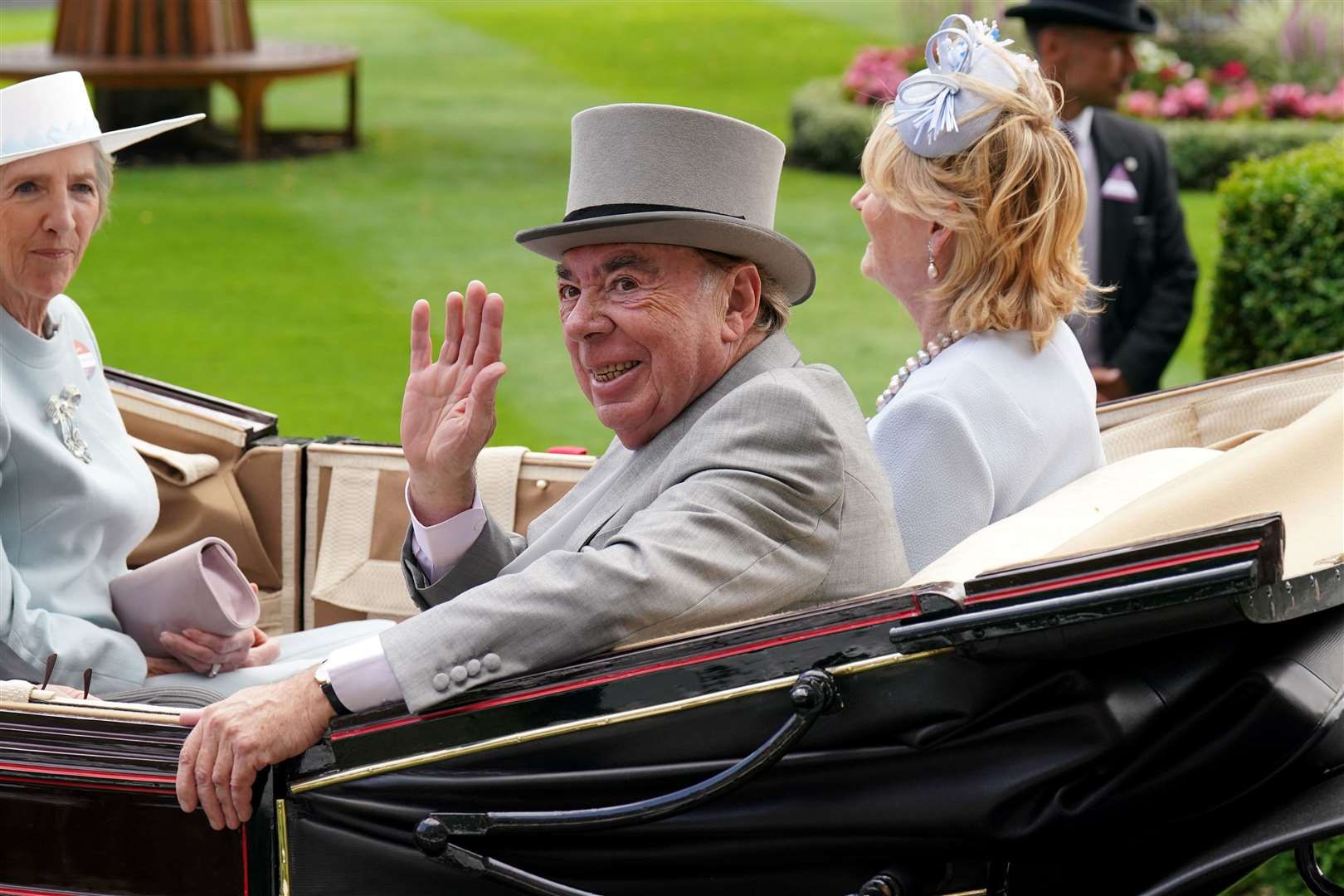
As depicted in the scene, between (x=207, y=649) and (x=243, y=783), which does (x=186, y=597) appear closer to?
(x=207, y=649)

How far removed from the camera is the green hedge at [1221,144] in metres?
11.8

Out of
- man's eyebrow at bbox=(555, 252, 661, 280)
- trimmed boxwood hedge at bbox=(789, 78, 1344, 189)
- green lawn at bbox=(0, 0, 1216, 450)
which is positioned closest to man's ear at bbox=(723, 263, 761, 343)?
man's eyebrow at bbox=(555, 252, 661, 280)

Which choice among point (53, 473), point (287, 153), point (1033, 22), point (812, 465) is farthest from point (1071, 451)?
point (287, 153)

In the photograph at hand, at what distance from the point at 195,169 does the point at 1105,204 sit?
9.10 meters

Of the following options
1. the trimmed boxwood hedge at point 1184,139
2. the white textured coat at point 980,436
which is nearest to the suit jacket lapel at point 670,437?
the white textured coat at point 980,436

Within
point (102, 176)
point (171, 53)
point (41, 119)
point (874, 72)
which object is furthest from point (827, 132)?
point (41, 119)

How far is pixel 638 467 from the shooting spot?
2482 millimetres

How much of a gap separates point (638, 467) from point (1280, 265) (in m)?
3.77

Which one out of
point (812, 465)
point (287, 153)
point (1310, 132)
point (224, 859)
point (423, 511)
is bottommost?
point (287, 153)

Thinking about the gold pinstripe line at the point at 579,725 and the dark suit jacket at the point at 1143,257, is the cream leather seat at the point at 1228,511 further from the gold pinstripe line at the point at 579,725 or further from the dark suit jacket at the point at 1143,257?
the dark suit jacket at the point at 1143,257

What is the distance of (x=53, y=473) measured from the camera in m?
2.85

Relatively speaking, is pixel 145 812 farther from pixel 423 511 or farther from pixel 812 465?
pixel 812 465

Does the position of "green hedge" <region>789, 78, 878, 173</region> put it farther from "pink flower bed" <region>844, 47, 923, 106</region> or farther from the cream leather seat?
the cream leather seat

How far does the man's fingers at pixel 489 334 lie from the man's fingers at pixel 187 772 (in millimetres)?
689
